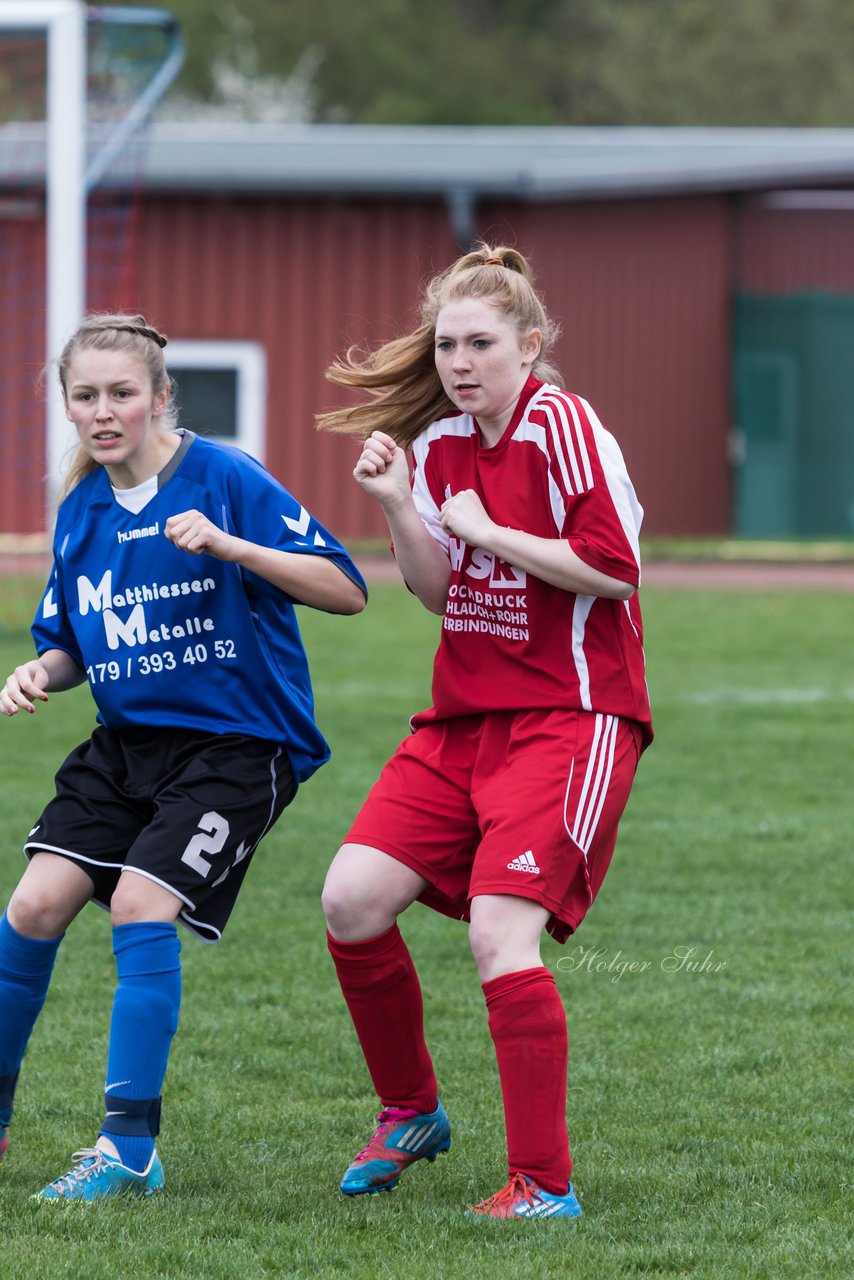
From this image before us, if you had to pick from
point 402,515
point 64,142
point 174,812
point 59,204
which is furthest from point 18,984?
point 64,142

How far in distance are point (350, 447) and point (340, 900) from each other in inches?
603

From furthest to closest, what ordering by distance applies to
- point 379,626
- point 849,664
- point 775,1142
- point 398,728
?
point 379,626, point 849,664, point 398,728, point 775,1142

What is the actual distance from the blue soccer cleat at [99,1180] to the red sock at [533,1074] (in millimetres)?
701

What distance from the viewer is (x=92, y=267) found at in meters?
16.4

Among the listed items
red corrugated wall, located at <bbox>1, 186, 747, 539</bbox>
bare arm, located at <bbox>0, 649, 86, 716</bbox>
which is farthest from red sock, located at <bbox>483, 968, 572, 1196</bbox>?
red corrugated wall, located at <bbox>1, 186, 747, 539</bbox>

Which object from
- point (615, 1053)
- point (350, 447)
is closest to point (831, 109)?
point (350, 447)

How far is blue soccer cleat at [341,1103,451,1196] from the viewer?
366 cm

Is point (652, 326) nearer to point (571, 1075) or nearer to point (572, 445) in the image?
point (571, 1075)

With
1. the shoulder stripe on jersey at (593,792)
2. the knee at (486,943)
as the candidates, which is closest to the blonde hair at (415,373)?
the shoulder stripe on jersey at (593,792)

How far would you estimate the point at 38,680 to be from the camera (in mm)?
3771

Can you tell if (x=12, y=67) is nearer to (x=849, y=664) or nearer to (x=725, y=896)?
(x=849, y=664)

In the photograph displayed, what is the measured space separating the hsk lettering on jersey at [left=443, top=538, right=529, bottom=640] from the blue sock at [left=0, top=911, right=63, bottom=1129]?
1018 millimetres

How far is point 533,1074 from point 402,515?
1.06 metres

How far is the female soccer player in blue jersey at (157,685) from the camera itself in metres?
3.63
